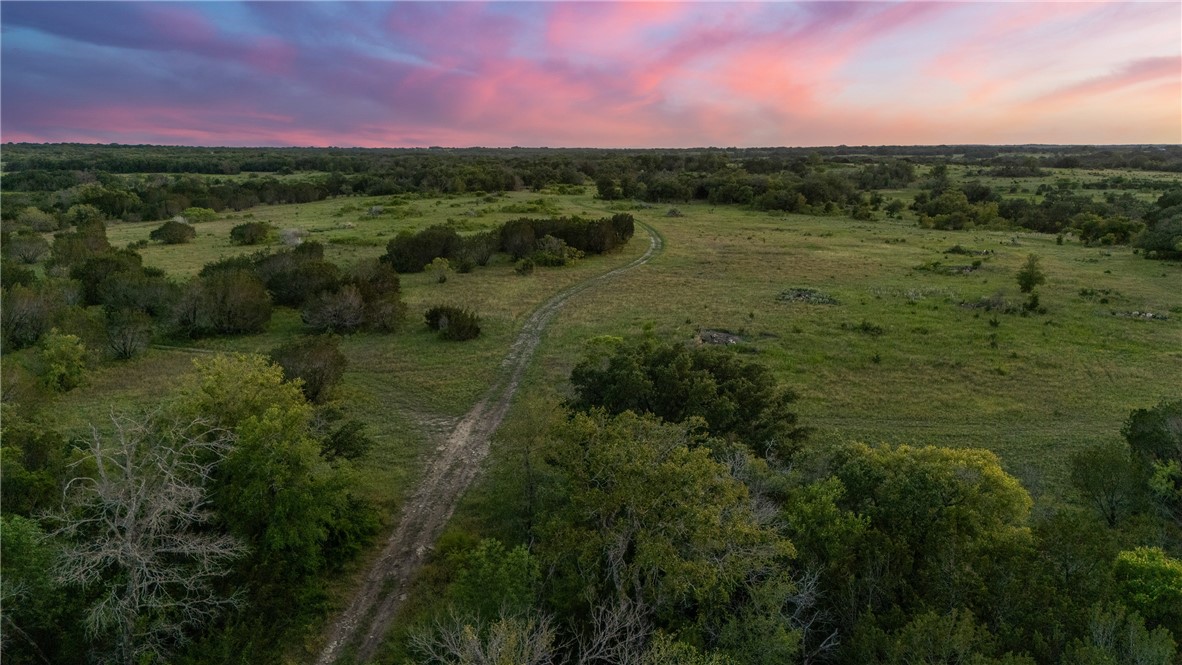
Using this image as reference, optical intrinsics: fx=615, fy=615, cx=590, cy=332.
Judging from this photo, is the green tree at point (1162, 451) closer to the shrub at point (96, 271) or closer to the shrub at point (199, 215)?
the shrub at point (96, 271)

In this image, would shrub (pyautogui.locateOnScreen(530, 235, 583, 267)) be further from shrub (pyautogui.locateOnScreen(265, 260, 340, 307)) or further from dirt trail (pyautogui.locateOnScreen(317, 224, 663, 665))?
dirt trail (pyautogui.locateOnScreen(317, 224, 663, 665))

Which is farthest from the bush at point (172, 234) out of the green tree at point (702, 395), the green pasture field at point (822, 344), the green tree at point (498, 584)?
the green tree at point (498, 584)

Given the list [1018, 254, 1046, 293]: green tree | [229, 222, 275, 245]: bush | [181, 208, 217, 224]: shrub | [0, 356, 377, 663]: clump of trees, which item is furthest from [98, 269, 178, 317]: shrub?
[1018, 254, 1046, 293]: green tree

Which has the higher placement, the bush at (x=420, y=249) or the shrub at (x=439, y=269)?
the bush at (x=420, y=249)

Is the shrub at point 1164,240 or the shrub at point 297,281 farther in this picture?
the shrub at point 1164,240

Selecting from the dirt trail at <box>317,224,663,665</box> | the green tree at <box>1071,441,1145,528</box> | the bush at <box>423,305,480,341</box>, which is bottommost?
the dirt trail at <box>317,224,663,665</box>

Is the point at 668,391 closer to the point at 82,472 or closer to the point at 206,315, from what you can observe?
the point at 82,472

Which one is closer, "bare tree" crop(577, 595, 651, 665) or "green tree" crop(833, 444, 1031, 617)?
"bare tree" crop(577, 595, 651, 665)
